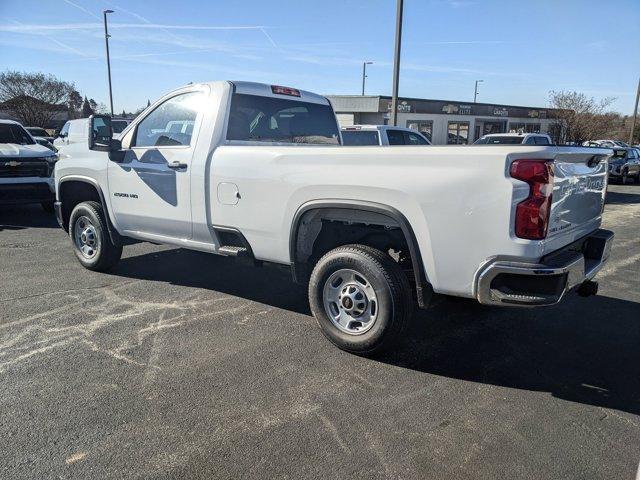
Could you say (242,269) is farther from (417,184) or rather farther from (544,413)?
(544,413)

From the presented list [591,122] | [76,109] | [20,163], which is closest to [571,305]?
[20,163]

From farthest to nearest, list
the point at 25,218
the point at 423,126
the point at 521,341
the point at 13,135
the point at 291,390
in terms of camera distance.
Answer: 1. the point at 423,126
2. the point at 13,135
3. the point at 25,218
4. the point at 521,341
5. the point at 291,390

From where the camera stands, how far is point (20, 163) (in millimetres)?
9547

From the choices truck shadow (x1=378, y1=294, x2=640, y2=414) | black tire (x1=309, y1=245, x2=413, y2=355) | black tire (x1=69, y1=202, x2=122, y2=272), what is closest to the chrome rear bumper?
black tire (x1=309, y1=245, x2=413, y2=355)

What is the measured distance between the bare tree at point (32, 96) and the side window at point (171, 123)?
41564 mm

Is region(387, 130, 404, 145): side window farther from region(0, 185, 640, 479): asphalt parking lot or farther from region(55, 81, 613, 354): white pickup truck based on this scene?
region(0, 185, 640, 479): asphalt parking lot

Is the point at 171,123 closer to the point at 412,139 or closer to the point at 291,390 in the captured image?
the point at 291,390

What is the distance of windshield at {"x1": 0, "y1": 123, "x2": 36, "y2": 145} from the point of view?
10.5 meters

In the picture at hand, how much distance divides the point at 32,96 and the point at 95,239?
135ft

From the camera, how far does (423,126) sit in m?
39.3

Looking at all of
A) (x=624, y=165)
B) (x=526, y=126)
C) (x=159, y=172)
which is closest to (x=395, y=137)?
(x=159, y=172)

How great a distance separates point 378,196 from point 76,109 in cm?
5137

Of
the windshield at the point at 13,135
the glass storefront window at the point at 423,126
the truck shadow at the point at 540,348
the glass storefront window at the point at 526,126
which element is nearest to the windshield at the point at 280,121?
the truck shadow at the point at 540,348

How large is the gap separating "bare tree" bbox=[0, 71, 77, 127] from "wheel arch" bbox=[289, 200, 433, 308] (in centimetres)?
4368
